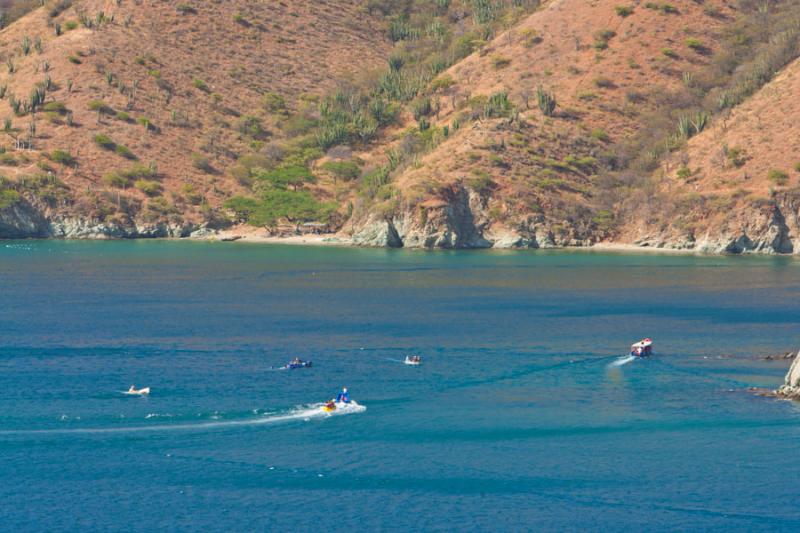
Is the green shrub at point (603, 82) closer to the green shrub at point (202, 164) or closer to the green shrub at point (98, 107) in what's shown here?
the green shrub at point (202, 164)

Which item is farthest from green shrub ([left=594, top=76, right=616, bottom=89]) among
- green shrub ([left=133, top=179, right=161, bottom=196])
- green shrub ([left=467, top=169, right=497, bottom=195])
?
green shrub ([left=133, top=179, right=161, bottom=196])

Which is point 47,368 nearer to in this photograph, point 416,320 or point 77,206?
point 416,320

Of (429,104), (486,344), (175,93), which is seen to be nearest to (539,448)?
(486,344)

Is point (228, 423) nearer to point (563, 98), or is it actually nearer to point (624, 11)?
point (563, 98)

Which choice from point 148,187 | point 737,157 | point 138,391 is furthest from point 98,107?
point 138,391

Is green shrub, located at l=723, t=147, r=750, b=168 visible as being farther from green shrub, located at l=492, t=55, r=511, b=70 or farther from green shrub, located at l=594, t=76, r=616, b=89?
green shrub, located at l=492, t=55, r=511, b=70

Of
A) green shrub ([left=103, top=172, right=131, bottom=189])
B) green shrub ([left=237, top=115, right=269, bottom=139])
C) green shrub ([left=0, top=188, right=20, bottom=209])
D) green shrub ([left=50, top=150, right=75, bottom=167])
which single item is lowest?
green shrub ([left=0, top=188, right=20, bottom=209])
